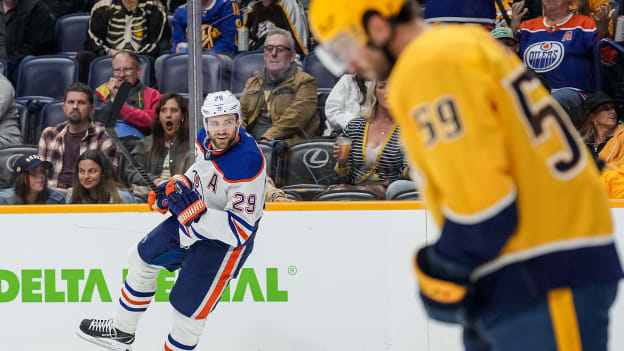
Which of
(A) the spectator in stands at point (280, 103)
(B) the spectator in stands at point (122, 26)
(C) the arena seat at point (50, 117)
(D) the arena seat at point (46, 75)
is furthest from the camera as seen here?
(B) the spectator in stands at point (122, 26)

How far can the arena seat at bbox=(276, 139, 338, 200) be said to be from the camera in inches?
160

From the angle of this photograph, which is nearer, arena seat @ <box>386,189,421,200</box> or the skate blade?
the skate blade

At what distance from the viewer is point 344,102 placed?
416 cm

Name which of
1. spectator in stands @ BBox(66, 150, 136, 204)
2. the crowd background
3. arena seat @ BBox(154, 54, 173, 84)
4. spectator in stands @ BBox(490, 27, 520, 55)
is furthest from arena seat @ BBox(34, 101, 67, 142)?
spectator in stands @ BBox(490, 27, 520, 55)

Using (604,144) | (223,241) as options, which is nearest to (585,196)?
(223,241)

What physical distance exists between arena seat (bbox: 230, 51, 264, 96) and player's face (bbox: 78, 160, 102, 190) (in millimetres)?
781

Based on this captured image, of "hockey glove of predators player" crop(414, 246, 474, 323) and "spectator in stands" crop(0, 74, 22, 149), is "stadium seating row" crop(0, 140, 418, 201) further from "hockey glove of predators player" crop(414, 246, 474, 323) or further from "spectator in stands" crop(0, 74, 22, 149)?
"hockey glove of predators player" crop(414, 246, 474, 323)

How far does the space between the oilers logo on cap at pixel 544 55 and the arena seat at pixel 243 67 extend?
1.34 m

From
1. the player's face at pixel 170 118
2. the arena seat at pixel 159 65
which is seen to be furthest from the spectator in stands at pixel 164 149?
the arena seat at pixel 159 65

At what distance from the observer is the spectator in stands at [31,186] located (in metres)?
4.25

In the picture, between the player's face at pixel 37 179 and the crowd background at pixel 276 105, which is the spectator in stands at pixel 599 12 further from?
the player's face at pixel 37 179

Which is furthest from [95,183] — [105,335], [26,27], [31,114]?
[26,27]

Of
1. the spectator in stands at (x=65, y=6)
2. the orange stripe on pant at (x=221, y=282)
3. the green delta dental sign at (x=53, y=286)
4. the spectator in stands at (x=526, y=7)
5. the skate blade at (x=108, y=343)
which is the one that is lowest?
the skate blade at (x=108, y=343)

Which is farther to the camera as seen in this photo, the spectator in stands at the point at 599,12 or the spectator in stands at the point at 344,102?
the spectator in stands at the point at 599,12
